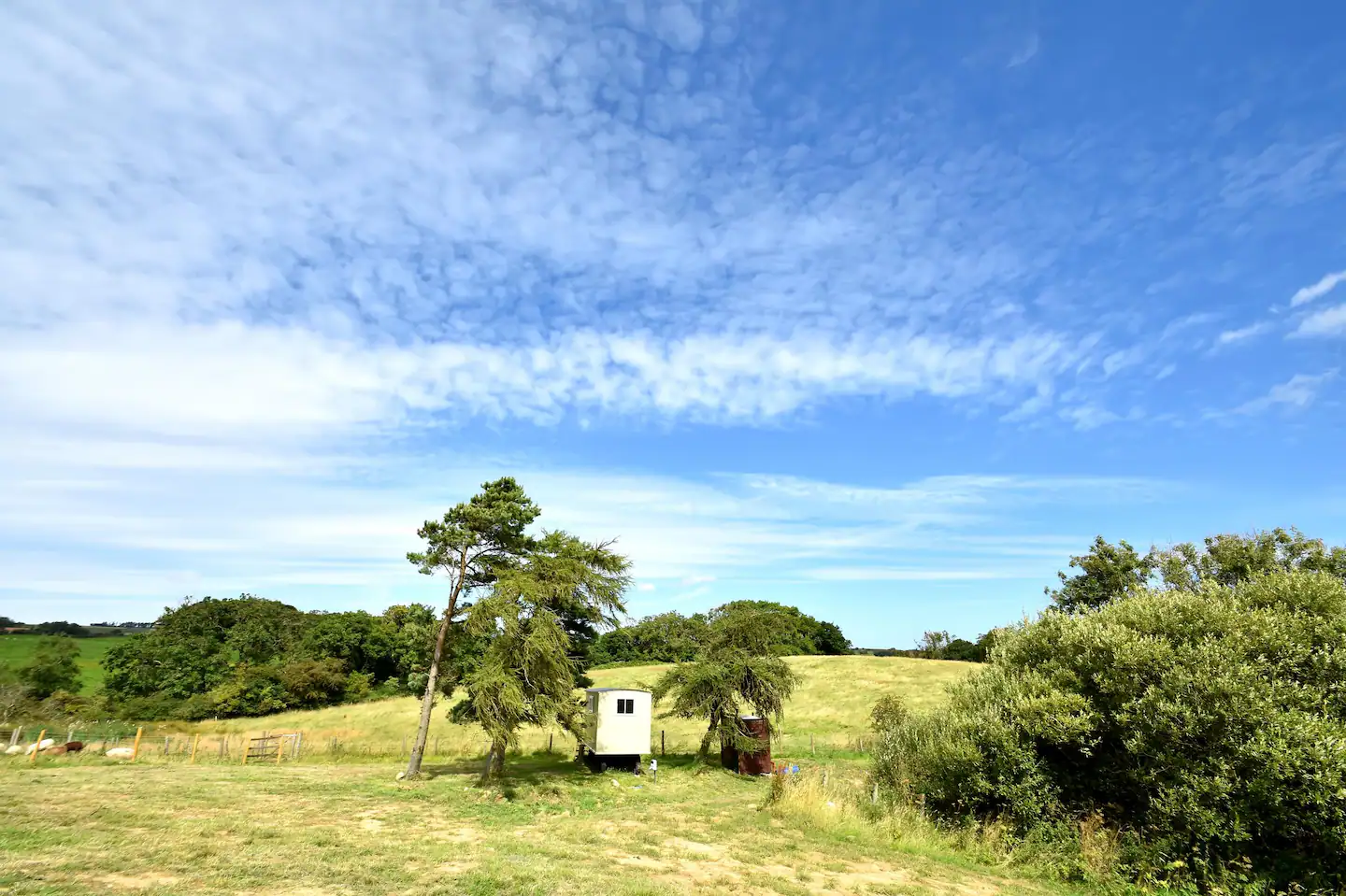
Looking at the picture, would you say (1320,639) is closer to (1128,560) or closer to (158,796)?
(158,796)

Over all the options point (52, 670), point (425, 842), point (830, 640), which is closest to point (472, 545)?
point (425, 842)

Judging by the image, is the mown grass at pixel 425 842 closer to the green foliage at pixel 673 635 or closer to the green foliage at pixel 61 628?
the green foliage at pixel 673 635

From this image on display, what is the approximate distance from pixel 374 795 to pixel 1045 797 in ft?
62.8

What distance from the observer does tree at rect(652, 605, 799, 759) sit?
91.2 ft

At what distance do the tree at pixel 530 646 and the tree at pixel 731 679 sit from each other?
5603 mm

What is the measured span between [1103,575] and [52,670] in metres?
86.1

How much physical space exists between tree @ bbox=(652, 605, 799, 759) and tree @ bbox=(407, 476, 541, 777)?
369 inches

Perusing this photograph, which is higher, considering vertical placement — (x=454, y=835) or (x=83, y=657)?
(x=83, y=657)

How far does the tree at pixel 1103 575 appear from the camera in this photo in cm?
4225

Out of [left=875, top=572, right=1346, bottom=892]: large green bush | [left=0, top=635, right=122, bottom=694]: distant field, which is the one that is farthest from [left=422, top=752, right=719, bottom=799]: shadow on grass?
[left=0, top=635, right=122, bottom=694]: distant field

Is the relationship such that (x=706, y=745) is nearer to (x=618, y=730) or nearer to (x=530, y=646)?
(x=618, y=730)

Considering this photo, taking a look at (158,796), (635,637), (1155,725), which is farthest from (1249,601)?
(158,796)

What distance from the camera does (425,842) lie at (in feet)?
48.5

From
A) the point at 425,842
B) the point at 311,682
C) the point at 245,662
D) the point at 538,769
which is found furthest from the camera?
the point at 245,662
